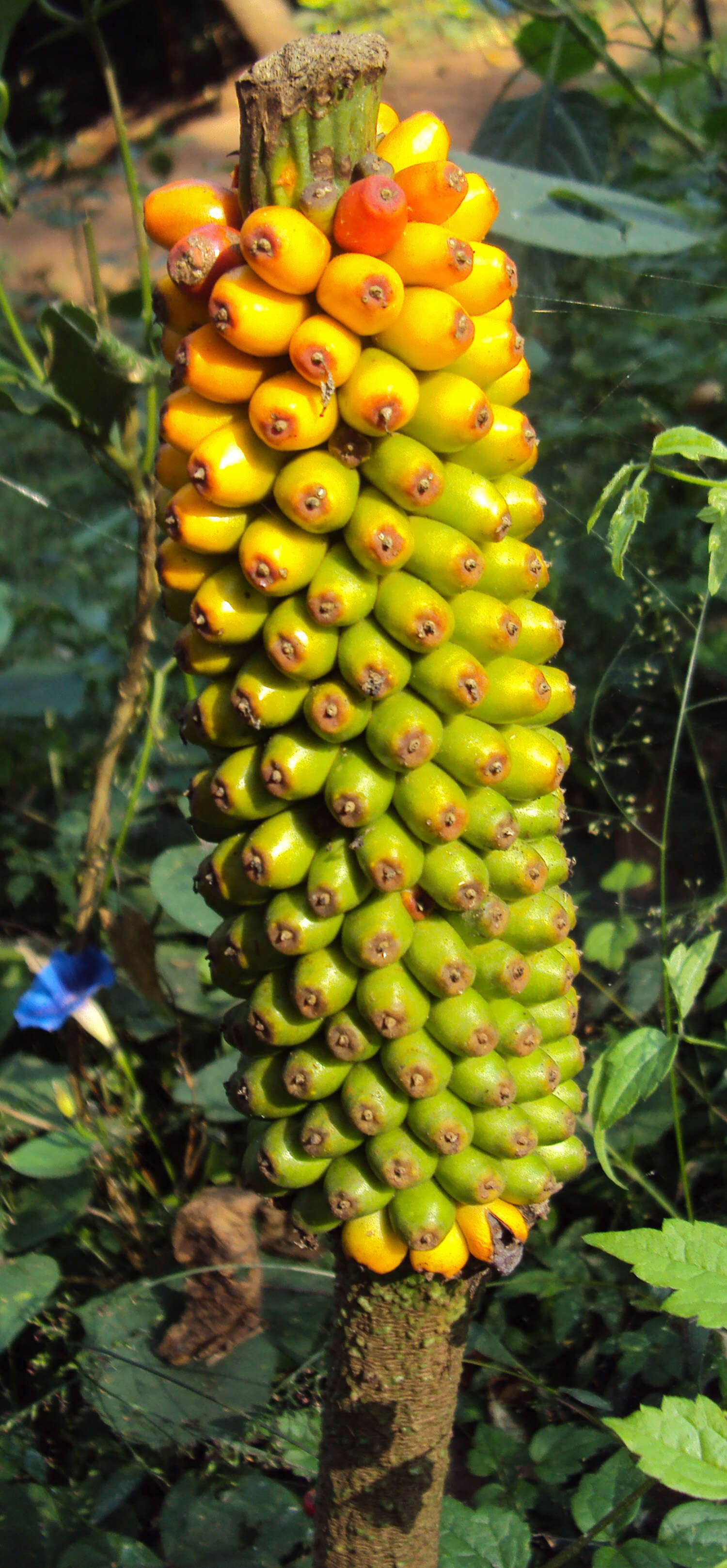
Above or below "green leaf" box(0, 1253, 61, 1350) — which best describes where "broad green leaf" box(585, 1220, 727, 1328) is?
above

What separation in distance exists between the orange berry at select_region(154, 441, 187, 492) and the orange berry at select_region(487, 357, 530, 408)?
12.6 inches

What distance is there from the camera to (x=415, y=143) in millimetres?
1134

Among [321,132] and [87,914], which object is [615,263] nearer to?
[87,914]

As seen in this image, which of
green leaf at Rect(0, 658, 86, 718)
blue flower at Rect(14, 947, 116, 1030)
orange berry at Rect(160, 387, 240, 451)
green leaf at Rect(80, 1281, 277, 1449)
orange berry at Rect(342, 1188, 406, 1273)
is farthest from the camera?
green leaf at Rect(0, 658, 86, 718)

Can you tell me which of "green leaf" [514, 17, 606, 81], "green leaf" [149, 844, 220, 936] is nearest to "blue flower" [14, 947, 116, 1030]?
"green leaf" [149, 844, 220, 936]

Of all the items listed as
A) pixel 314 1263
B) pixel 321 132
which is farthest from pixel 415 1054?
pixel 314 1263

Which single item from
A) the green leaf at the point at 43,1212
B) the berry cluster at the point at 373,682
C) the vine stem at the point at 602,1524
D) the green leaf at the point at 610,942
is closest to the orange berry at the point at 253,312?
the berry cluster at the point at 373,682

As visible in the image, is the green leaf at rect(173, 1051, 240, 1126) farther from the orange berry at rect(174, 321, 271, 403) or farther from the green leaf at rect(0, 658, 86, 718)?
the orange berry at rect(174, 321, 271, 403)

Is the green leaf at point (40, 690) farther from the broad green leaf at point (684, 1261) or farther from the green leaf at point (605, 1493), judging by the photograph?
the broad green leaf at point (684, 1261)

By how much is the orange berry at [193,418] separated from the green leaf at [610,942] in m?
1.39

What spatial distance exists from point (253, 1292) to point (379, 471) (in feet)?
4.54

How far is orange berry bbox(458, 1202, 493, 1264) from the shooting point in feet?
4.17

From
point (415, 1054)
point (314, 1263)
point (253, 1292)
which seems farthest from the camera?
point (314, 1263)

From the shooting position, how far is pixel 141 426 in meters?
3.39
